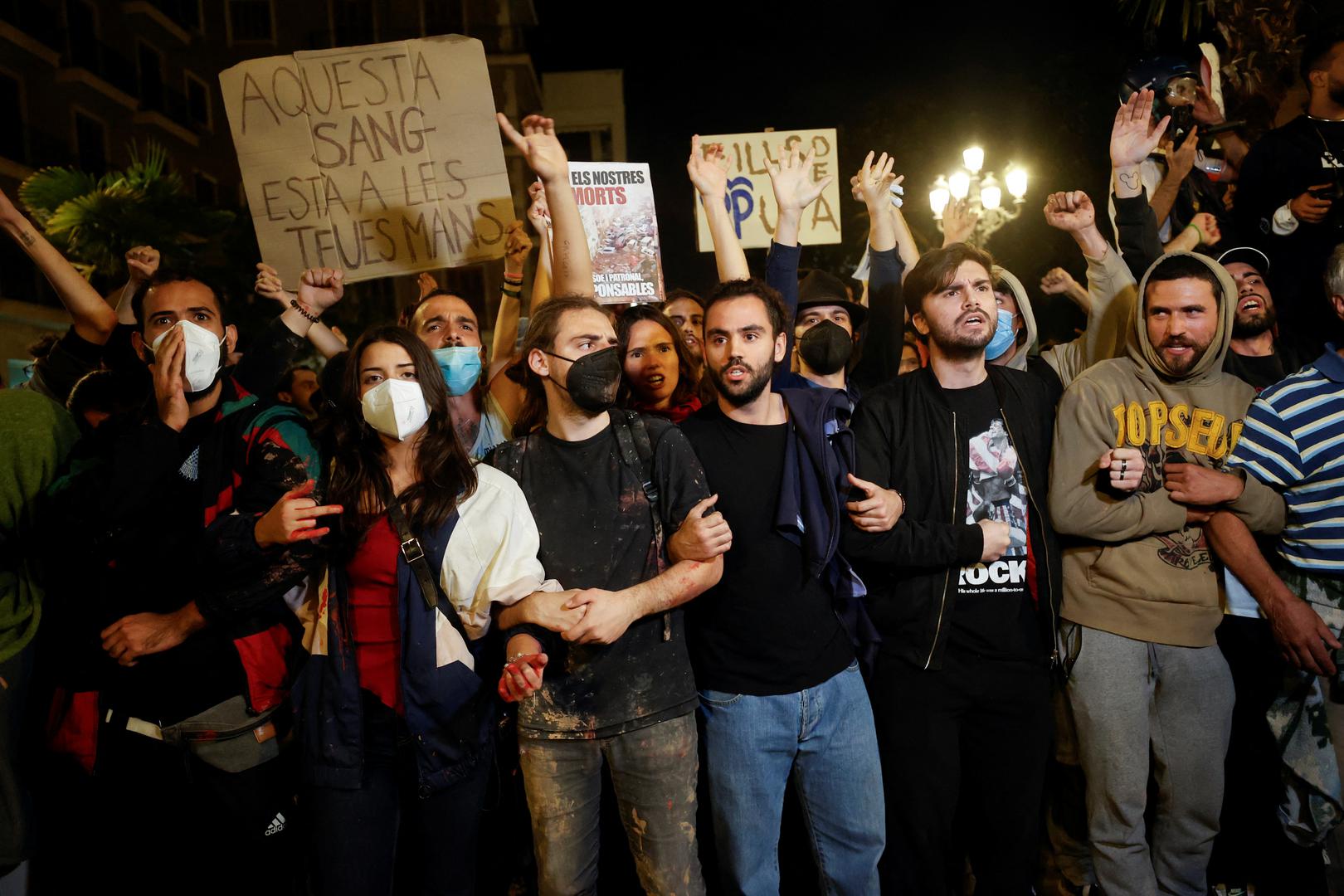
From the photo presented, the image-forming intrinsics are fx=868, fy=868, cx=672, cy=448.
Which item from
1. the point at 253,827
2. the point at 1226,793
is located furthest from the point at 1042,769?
the point at 253,827

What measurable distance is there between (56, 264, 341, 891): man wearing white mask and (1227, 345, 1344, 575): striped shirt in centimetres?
372

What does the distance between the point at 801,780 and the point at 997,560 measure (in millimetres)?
1186

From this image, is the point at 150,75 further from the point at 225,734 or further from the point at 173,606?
the point at 225,734

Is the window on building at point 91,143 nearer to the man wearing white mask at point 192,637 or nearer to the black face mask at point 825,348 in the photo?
the man wearing white mask at point 192,637

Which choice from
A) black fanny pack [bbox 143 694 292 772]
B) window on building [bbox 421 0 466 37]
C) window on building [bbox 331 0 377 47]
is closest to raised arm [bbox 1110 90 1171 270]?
black fanny pack [bbox 143 694 292 772]

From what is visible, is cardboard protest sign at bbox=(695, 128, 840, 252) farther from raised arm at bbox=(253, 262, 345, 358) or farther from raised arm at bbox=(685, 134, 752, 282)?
raised arm at bbox=(253, 262, 345, 358)

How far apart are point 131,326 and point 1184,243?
544 centimetres

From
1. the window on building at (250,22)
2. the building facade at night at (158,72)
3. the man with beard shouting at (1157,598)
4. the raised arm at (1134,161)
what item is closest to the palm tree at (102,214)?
the building facade at night at (158,72)

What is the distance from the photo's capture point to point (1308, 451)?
346 cm

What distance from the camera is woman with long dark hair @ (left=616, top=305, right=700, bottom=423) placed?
3986mm

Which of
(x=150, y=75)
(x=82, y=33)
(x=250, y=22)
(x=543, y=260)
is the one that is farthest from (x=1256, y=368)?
(x=250, y=22)

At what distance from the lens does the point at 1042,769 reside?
3.44 metres

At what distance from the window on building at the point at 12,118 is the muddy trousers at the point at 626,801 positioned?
26.4 metres

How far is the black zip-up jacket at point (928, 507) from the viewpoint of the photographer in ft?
11.1
